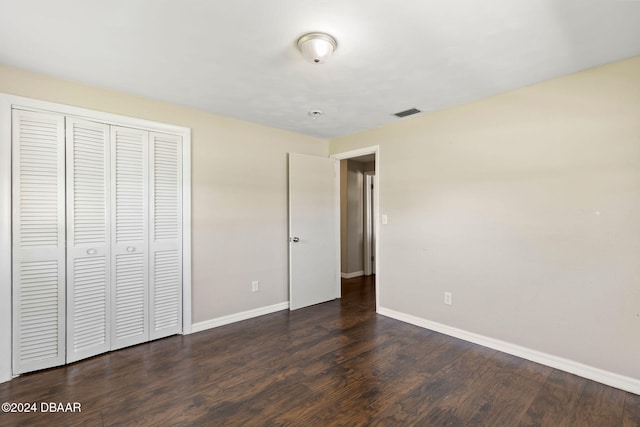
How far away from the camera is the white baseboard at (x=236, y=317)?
315 cm

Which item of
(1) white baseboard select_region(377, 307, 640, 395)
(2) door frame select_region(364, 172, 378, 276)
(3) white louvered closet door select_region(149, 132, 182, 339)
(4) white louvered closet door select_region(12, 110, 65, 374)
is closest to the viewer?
(1) white baseboard select_region(377, 307, 640, 395)

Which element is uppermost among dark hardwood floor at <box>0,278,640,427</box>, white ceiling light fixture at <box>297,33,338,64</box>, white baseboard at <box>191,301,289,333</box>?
white ceiling light fixture at <box>297,33,338,64</box>

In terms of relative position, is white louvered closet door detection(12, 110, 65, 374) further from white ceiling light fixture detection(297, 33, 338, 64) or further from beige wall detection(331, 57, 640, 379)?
beige wall detection(331, 57, 640, 379)

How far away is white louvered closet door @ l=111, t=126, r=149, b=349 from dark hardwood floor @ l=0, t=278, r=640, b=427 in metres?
0.24

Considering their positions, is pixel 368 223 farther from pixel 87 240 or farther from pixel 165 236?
pixel 87 240

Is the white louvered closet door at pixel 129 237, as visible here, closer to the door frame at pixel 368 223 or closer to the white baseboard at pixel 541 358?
the white baseboard at pixel 541 358

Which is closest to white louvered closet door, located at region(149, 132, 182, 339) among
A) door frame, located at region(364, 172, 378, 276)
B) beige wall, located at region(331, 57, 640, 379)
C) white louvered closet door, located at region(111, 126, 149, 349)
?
white louvered closet door, located at region(111, 126, 149, 349)

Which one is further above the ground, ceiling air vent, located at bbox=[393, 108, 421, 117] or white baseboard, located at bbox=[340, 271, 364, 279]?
ceiling air vent, located at bbox=[393, 108, 421, 117]

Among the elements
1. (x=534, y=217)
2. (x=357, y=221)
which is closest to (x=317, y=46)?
(x=534, y=217)

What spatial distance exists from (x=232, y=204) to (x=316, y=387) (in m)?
2.08

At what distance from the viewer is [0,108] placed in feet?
7.13

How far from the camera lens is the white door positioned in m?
3.88

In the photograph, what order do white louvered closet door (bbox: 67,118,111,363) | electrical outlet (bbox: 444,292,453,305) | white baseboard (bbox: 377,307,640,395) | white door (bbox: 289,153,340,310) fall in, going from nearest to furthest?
white baseboard (bbox: 377,307,640,395) < white louvered closet door (bbox: 67,118,111,363) < electrical outlet (bbox: 444,292,453,305) < white door (bbox: 289,153,340,310)

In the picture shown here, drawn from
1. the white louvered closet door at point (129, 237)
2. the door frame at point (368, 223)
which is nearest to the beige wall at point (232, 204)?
the white louvered closet door at point (129, 237)
